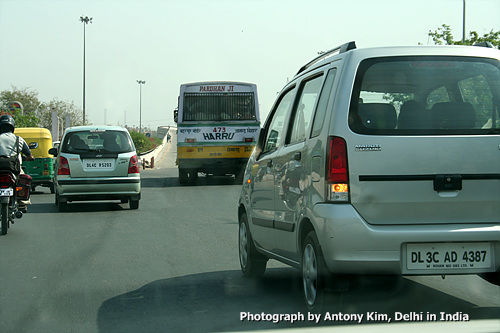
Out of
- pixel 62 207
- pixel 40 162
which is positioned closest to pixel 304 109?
pixel 62 207

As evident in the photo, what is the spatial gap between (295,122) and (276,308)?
1551 mm

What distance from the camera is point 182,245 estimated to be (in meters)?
9.91

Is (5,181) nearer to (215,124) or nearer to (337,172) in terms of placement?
(337,172)

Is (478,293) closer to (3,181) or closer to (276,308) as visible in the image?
(276,308)

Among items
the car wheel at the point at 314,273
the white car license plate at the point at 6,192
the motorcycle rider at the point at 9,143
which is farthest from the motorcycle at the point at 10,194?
the car wheel at the point at 314,273

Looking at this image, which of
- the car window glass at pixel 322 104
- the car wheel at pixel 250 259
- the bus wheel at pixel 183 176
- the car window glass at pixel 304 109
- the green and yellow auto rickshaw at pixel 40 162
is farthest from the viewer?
the bus wheel at pixel 183 176

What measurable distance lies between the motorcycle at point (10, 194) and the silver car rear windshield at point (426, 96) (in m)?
7.77

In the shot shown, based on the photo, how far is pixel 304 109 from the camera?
5816 millimetres

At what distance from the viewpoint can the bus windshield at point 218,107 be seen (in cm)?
2359

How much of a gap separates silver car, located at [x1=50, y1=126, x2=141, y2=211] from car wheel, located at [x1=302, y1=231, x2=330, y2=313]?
988 centimetres

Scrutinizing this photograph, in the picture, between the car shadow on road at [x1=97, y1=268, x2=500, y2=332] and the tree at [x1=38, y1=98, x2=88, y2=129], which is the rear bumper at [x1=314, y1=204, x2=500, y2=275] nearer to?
the car shadow on road at [x1=97, y1=268, x2=500, y2=332]

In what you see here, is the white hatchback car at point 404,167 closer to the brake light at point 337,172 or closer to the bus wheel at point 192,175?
the brake light at point 337,172

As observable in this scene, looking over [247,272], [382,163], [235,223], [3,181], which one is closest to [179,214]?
[235,223]

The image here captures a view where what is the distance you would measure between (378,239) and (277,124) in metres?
2.19
